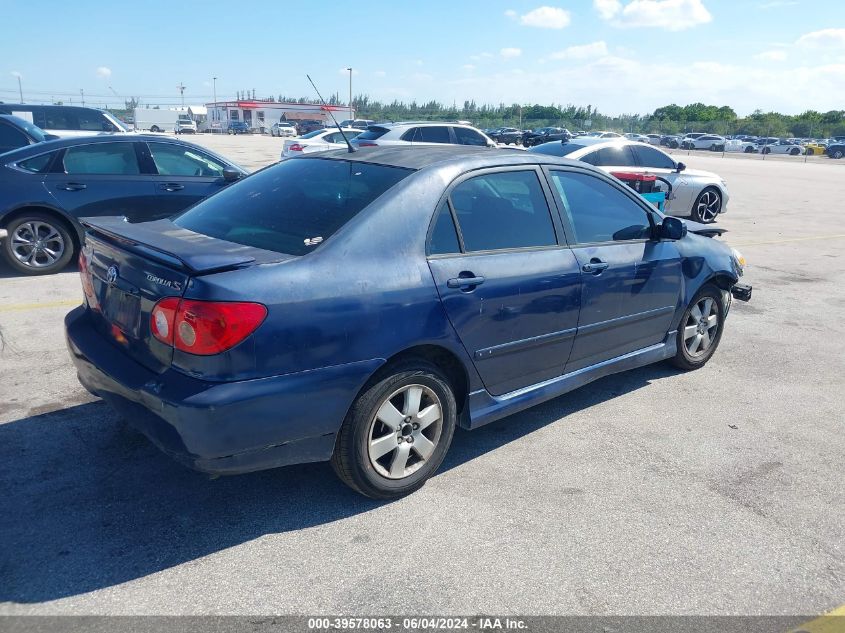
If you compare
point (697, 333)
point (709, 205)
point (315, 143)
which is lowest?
point (697, 333)

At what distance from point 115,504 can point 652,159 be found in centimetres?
1177

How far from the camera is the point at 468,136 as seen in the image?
670 inches

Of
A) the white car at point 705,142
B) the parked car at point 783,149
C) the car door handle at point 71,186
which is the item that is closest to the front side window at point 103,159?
the car door handle at point 71,186

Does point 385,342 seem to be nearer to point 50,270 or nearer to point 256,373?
point 256,373

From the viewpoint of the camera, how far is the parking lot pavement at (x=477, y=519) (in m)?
2.79

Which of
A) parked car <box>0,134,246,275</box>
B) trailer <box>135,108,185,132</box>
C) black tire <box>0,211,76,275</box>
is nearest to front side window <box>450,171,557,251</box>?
parked car <box>0,134,246,275</box>

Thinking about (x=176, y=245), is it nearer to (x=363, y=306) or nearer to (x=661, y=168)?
(x=363, y=306)

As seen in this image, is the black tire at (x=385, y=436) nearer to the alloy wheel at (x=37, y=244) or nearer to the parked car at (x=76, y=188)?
the parked car at (x=76, y=188)

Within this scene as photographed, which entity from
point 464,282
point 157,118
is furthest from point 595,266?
point 157,118

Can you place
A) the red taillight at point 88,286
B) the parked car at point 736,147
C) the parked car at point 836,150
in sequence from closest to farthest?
the red taillight at point 88,286 < the parked car at point 836,150 < the parked car at point 736,147

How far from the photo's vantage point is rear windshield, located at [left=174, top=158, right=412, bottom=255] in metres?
3.34

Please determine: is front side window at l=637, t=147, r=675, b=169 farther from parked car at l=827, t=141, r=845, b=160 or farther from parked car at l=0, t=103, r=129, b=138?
parked car at l=827, t=141, r=845, b=160

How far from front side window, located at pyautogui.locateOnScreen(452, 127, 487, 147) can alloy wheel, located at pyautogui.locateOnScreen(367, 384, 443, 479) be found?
13832 millimetres

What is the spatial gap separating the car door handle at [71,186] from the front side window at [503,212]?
5639mm
